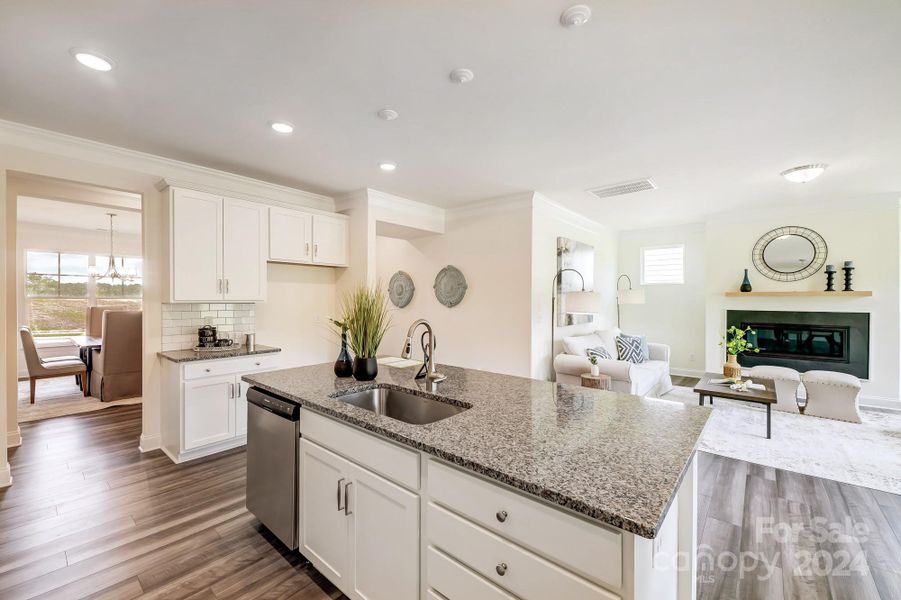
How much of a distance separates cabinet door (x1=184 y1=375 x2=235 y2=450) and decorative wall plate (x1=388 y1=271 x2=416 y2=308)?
2.64 metres

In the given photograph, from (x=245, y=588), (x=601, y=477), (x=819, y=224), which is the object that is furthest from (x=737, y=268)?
(x=245, y=588)

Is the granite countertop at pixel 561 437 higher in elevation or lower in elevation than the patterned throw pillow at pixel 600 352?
higher

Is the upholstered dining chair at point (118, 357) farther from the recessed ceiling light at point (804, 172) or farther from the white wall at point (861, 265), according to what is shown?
the white wall at point (861, 265)

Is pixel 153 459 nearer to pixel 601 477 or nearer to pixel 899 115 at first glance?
pixel 601 477

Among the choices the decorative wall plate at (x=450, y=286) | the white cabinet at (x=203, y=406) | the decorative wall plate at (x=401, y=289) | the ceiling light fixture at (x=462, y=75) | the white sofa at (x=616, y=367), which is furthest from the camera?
the decorative wall plate at (x=401, y=289)

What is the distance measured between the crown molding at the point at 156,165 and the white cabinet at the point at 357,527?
291 centimetres

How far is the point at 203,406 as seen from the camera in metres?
3.27

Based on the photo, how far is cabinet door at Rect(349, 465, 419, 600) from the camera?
1.40 meters

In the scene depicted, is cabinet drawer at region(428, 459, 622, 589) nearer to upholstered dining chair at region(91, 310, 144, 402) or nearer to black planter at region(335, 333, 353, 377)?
black planter at region(335, 333, 353, 377)

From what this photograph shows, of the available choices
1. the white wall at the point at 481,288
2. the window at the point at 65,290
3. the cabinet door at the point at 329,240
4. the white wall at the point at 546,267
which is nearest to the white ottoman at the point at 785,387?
the white wall at the point at 546,267

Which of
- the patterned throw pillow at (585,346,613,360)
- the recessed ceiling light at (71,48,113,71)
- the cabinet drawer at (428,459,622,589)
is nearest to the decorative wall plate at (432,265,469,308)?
the patterned throw pillow at (585,346,613,360)

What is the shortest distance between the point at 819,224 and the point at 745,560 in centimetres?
512

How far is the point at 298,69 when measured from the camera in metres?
2.08

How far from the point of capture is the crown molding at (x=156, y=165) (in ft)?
9.22
